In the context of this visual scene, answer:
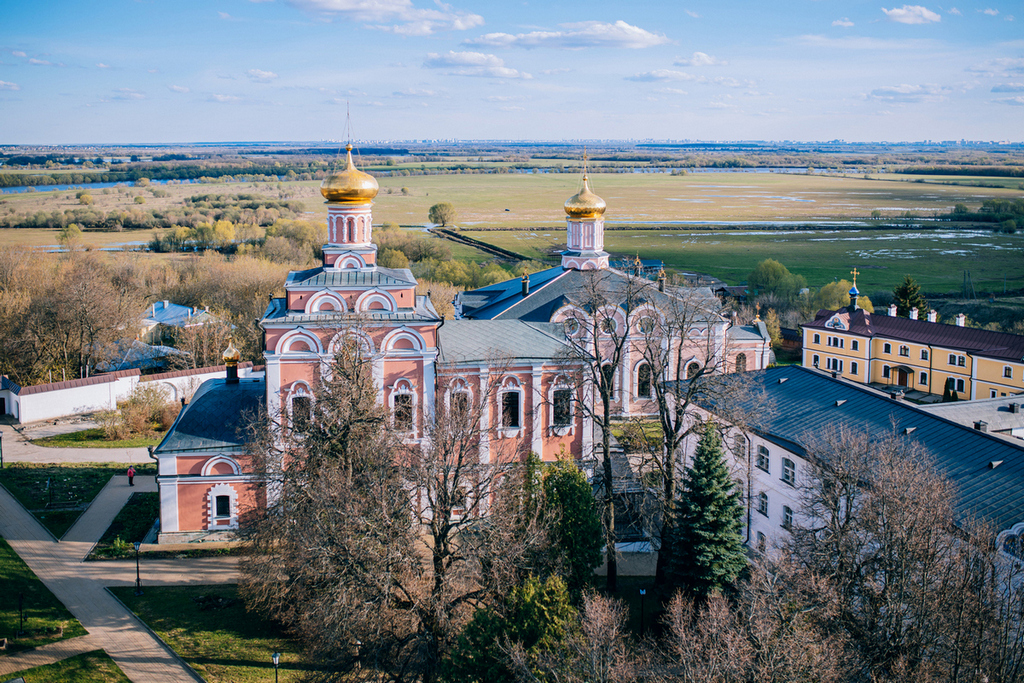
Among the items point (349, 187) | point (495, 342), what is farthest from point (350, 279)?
point (495, 342)

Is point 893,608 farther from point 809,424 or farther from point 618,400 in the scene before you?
point 618,400

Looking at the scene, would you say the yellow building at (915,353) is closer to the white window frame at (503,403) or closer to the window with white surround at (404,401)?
the white window frame at (503,403)

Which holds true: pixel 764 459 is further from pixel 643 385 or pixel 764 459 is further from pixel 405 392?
pixel 643 385

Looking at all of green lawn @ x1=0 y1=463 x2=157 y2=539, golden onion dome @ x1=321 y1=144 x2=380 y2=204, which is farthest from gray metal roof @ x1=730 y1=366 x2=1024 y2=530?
green lawn @ x1=0 y1=463 x2=157 y2=539

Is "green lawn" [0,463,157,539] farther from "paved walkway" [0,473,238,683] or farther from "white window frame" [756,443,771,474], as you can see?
"white window frame" [756,443,771,474]

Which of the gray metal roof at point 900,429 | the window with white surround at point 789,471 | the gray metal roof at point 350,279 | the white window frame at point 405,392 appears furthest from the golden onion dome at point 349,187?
the window with white surround at point 789,471
